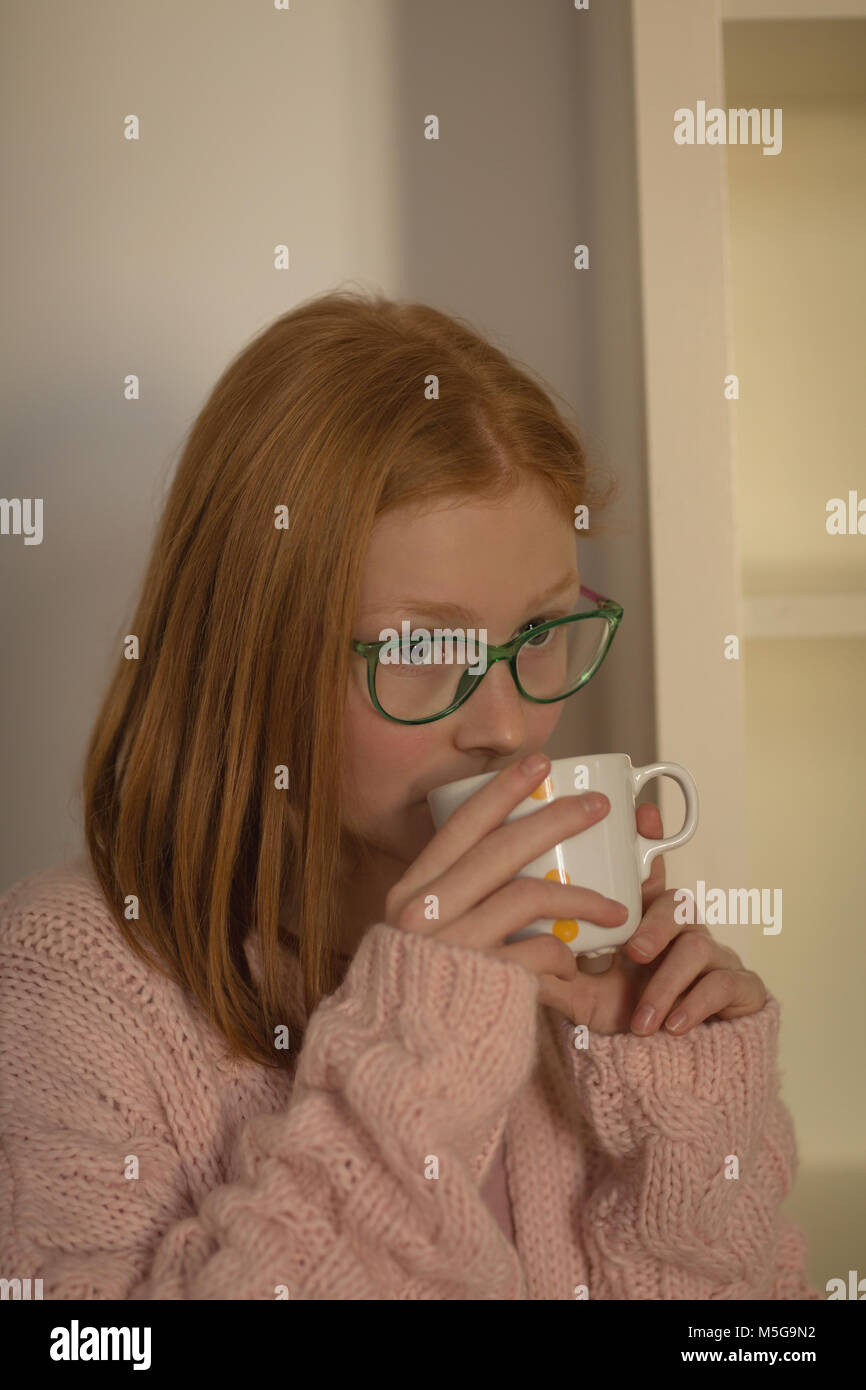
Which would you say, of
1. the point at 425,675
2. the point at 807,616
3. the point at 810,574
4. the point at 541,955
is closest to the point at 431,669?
the point at 425,675

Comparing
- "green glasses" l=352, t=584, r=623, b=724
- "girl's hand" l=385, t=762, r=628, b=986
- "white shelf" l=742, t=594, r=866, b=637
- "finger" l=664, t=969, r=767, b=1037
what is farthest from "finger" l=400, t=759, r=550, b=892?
"white shelf" l=742, t=594, r=866, b=637

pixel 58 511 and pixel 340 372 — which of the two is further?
pixel 58 511

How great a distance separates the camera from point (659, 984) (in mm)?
899

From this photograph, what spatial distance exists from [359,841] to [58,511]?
59 cm

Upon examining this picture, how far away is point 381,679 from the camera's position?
0.92m

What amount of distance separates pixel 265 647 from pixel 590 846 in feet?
1.03

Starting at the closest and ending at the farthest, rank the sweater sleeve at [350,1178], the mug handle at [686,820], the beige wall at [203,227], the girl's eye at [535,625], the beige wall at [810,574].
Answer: the sweater sleeve at [350,1178]
the mug handle at [686,820]
the girl's eye at [535,625]
the beige wall at [810,574]
the beige wall at [203,227]

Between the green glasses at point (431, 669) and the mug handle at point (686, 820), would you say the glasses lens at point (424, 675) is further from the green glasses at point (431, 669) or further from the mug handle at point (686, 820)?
the mug handle at point (686, 820)

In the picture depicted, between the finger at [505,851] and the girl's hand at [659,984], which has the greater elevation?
the finger at [505,851]

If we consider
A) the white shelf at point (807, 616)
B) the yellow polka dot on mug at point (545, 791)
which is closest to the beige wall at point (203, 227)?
the white shelf at point (807, 616)

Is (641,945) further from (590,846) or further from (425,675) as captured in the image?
(425,675)

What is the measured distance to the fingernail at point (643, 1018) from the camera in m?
0.89
